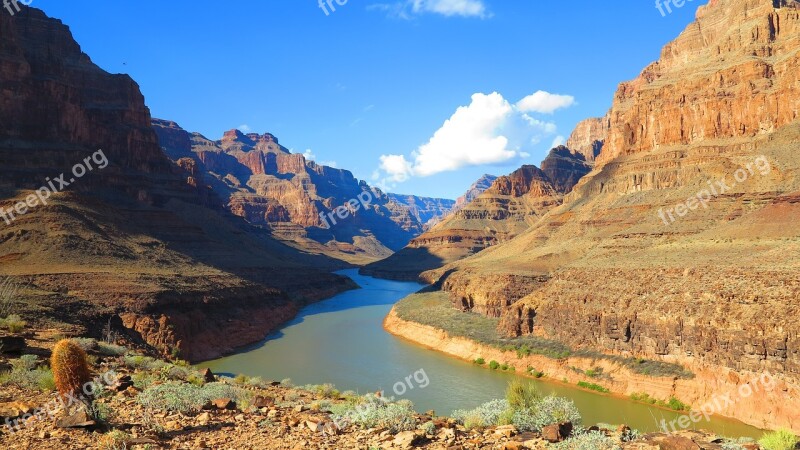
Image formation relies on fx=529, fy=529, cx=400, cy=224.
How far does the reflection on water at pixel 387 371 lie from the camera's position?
31.3 meters

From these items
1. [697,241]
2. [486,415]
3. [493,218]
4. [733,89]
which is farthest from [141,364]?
[493,218]

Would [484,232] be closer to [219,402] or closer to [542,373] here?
[542,373]

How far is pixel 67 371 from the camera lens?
40.3 ft

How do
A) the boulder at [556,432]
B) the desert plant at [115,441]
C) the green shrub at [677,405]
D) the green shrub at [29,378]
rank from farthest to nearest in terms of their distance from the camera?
the green shrub at [677,405] < the green shrub at [29,378] < the boulder at [556,432] < the desert plant at [115,441]

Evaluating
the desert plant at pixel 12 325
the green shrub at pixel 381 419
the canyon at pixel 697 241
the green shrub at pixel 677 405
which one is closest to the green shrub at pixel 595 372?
the canyon at pixel 697 241

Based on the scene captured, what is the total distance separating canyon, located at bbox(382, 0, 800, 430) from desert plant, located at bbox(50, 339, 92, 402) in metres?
30.7

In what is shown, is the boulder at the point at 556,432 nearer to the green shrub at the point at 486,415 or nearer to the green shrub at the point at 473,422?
the green shrub at the point at 473,422

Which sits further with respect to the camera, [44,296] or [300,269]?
[300,269]

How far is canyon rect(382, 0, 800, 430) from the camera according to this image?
3117 centimetres

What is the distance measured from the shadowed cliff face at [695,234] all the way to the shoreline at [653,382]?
27cm

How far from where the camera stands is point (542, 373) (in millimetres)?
40281

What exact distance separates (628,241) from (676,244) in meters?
8.69

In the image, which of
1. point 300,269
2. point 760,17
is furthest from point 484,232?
point 760,17

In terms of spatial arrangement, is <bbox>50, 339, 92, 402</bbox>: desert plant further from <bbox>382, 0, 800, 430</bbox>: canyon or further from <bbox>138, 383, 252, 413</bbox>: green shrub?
<bbox>382, 0, 800, 430</bbox>: canyon
